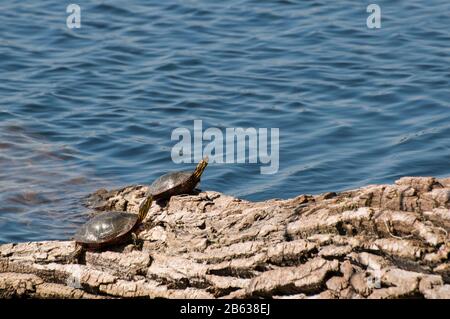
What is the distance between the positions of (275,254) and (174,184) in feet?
4.80

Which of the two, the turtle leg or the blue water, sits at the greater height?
the blue water

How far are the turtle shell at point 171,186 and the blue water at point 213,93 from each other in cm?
137

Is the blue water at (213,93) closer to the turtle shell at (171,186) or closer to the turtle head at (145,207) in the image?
the turtle shell at (171,186)

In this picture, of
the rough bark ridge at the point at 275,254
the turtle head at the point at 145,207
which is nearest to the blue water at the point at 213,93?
the turtle head at the point at 145,207

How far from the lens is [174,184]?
6352mm

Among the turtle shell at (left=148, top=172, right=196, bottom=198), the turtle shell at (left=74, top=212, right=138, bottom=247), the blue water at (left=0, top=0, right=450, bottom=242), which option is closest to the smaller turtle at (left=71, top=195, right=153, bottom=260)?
the turtle shell at (left=74, top=212, right=138, bottom=247)

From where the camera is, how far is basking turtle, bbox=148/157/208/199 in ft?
20.6

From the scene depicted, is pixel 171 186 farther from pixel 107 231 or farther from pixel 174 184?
pixel 107 231

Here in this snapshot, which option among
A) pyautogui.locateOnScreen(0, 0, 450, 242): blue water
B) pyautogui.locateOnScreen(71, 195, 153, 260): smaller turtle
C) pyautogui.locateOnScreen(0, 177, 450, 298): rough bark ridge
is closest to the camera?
pyautogui.locateOnScreen(0, 177, 450, 298): rough bark ridge

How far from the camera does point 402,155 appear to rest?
8859mm

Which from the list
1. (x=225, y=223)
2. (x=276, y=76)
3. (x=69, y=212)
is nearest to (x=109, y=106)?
(x=276, y=76)

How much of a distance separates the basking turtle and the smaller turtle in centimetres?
30

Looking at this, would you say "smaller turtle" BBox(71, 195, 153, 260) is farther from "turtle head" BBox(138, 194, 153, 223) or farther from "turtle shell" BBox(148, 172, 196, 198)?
"turtle shell" BBox(148, 172, 196, 198)
